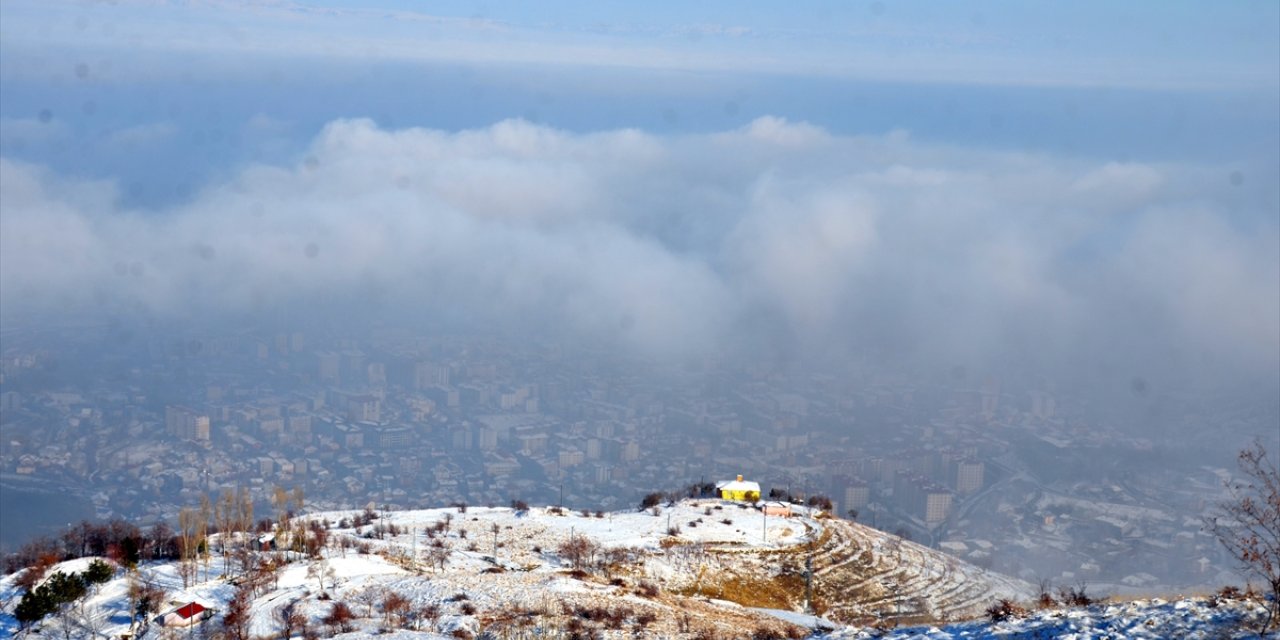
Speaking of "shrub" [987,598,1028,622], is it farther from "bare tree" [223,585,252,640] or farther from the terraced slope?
"bare tree" [223,585,252,640]

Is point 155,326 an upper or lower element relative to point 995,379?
upper

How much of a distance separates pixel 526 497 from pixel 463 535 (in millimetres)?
31089

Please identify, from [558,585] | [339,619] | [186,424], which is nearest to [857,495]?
[558,585]

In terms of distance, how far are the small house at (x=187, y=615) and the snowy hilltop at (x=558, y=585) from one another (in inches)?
1.2

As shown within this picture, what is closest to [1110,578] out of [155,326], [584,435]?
[584,435]

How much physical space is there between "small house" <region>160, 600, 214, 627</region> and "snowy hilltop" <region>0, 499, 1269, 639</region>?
30 millimetres

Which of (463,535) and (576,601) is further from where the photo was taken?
(463,535)

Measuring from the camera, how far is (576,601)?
57.6ft

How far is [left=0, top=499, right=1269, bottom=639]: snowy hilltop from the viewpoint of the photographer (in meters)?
15.8

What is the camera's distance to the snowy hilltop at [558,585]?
15750 millimetres

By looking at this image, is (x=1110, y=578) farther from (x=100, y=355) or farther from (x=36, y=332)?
(x=36, y=332)

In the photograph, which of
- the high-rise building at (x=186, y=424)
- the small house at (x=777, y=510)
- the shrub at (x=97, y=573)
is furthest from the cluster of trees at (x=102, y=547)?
the high-rise building at (x=186, y=424)

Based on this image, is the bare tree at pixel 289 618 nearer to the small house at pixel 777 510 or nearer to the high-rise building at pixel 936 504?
the small house at pixel 777 510

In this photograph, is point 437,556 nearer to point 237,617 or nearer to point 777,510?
point 237,617
